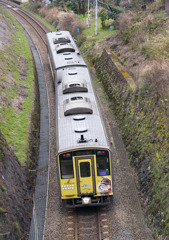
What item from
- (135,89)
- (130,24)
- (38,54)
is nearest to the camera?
(135,89)

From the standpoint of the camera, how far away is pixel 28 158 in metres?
17.4

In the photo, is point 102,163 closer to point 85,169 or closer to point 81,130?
point 85,169

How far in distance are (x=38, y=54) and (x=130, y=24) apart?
1034cm

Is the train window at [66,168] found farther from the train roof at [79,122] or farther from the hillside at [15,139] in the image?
the hillside at [15,139]

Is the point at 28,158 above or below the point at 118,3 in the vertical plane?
below

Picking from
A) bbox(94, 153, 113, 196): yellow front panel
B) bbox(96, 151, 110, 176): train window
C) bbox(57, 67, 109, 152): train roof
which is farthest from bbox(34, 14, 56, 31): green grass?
bbox(94, 153, 113, 196): yellow front panel

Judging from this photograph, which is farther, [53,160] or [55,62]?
[55,62]

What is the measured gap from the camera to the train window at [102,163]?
1338 centimetres

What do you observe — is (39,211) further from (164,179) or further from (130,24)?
(130,24)

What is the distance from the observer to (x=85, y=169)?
531 inches

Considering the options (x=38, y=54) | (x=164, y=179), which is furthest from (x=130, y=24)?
(x=164, y=179)

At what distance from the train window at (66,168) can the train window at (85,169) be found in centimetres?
40

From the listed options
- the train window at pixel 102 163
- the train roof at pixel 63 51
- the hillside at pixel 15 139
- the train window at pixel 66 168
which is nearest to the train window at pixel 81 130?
the train window at pixel 102 163

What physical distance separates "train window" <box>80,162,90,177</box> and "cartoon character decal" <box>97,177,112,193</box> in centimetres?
66
